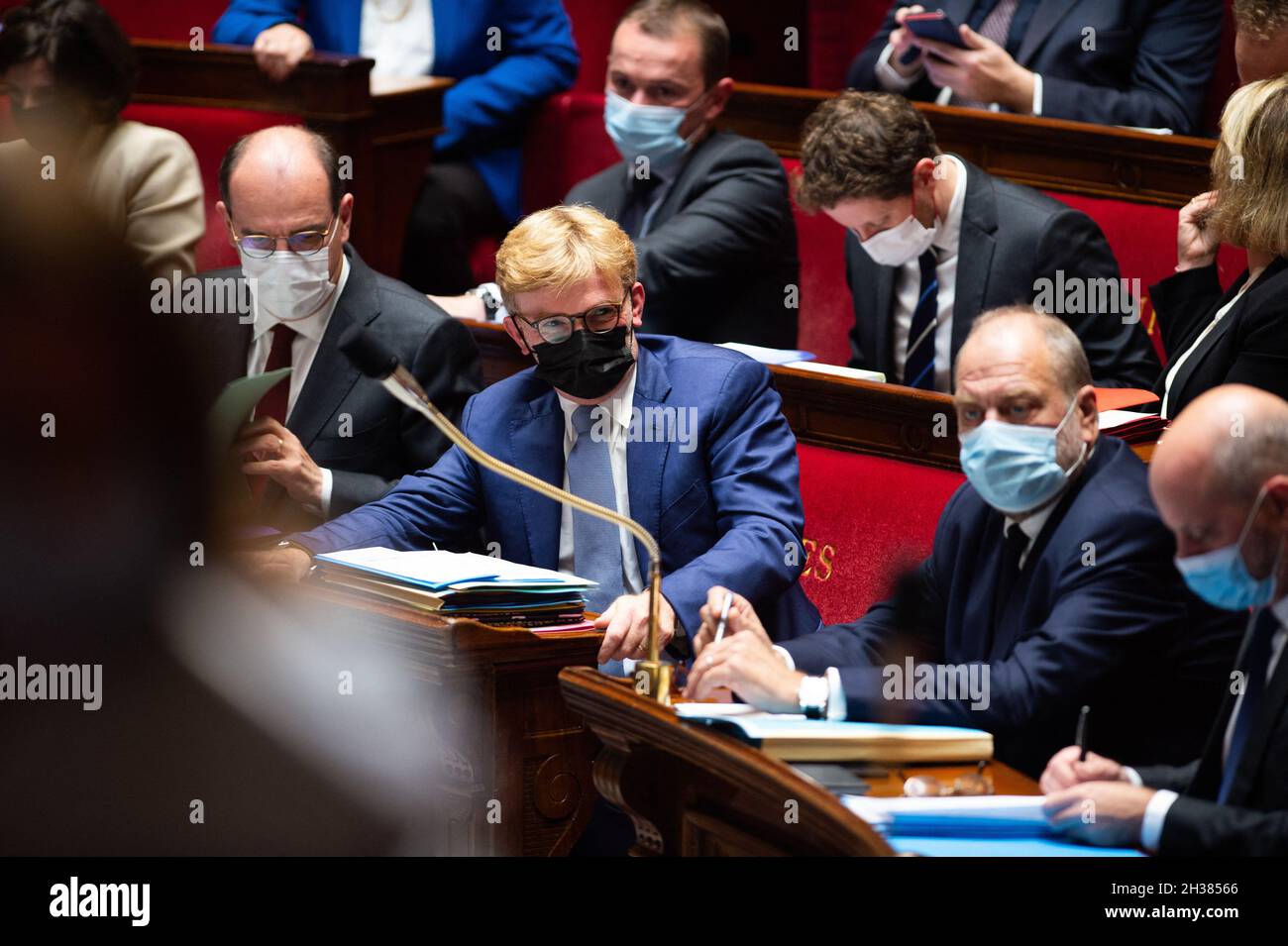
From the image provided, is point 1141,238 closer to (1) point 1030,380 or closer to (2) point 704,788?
(1) point 1030,380

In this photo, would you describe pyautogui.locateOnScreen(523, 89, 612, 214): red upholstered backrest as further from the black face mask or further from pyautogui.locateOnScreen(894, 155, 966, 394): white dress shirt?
the black face mask

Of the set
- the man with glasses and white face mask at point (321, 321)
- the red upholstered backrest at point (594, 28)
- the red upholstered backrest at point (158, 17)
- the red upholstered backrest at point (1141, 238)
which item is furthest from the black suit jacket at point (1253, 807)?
the red upholstered backrest at point (158, 17)

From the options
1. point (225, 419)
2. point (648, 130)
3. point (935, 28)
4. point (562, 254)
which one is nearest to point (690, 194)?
point (648, 130)

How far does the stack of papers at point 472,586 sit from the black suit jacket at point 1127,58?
6.83ft

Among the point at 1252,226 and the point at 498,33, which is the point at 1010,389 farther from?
the point at 498,33

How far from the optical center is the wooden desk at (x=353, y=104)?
4133 mm

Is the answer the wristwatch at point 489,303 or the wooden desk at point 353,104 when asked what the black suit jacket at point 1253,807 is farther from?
the wooden desk at point 353,104

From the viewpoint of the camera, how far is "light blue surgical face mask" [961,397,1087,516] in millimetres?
2131

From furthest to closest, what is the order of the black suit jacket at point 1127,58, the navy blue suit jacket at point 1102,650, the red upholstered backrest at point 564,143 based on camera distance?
the red upholstered backrest at point 564,143, the black suit jacket at point 1127,58, the navy blue suit jacket at point 1102,650

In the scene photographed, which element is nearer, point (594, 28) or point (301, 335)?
point (301, 335)

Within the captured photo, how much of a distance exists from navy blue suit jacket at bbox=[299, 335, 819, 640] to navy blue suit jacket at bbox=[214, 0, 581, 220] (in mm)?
1855

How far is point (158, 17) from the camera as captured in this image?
5.48m

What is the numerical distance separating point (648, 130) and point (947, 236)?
82cm
